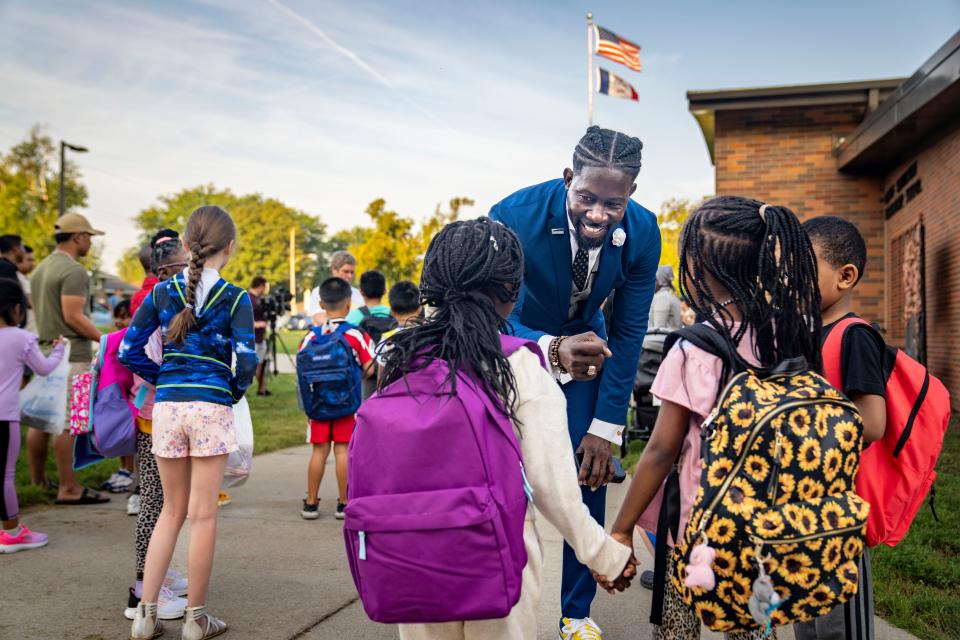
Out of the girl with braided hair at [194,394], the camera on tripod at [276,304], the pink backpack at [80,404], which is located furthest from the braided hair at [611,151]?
the camera on tripod at [276,304]

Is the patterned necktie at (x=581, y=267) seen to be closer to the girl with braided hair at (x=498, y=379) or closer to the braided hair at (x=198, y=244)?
the girl with braided hair at (x=498, y=379)

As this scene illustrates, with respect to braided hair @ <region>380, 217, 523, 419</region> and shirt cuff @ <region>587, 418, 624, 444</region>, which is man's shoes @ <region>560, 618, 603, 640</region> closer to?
shirt cuff @ <region>587, 418, 624, 444</region>

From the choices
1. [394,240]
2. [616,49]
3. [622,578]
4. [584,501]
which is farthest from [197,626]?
[394,240]

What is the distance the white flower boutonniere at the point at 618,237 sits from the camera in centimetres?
295

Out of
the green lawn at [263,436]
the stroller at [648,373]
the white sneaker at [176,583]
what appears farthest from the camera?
the stroller at [648,373]

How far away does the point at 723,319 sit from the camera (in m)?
2.04

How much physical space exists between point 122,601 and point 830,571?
11.5 feet

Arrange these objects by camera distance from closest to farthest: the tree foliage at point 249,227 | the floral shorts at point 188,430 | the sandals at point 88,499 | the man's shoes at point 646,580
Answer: the floral shorts at point 188,430, the man's shoes at point 646,580, the sandals at point 88,499, the tree foliage at point 249,227

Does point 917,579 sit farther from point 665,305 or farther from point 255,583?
point 665,305

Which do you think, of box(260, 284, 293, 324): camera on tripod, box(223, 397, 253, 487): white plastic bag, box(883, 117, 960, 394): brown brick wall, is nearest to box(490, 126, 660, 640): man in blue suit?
box(223, 397, 253, 487): white plastic bag

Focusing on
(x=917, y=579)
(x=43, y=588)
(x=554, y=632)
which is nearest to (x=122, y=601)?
(x=43, y=588)

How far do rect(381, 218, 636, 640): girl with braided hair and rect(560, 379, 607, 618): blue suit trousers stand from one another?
3.45 ft

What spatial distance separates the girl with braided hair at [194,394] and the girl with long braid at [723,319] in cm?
202

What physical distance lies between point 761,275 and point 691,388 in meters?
0.36
